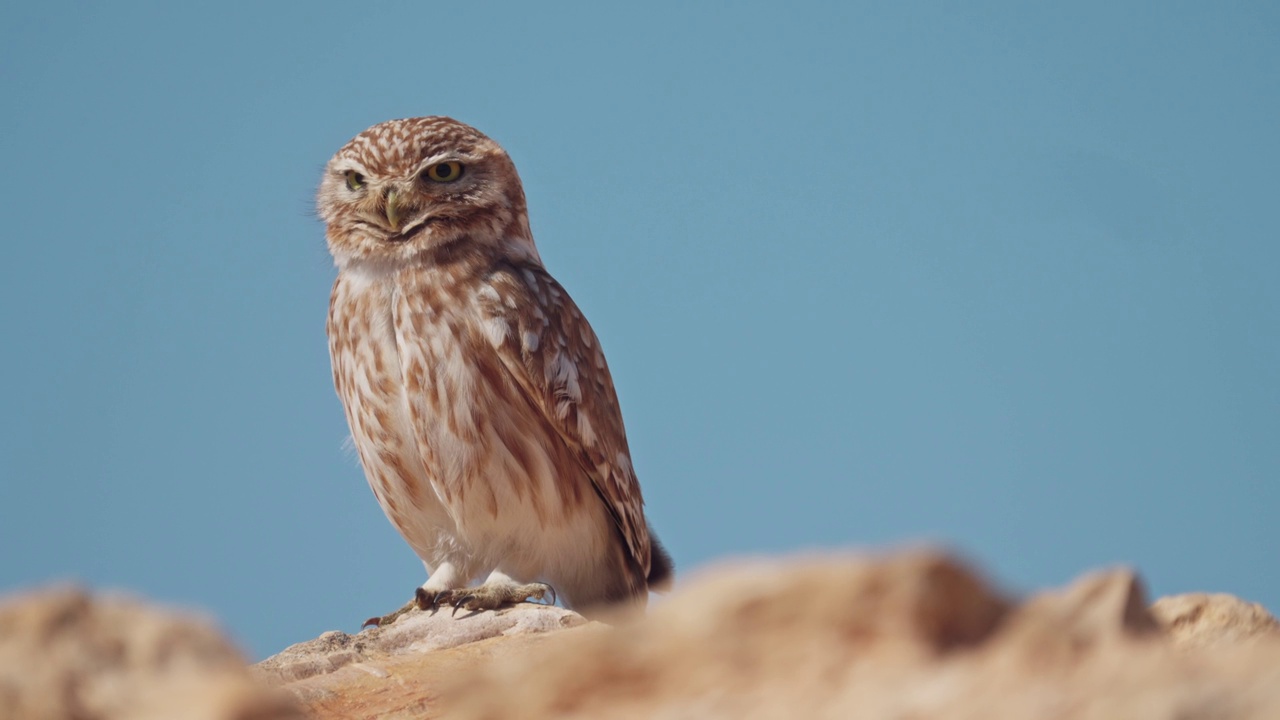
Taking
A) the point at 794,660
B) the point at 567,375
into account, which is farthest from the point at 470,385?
the point at 794,660

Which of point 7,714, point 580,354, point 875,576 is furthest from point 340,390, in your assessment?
point 875,576

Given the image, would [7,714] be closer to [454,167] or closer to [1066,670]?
[1066,670]

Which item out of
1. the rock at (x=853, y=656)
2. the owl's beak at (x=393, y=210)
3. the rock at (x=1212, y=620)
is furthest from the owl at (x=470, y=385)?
the rock at (x=853, y=656)

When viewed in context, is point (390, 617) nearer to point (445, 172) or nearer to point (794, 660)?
point (445, 172)

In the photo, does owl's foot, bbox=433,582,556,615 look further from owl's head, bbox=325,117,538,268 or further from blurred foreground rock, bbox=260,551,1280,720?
blurred foreground rock, bbox=260,551,1280,720

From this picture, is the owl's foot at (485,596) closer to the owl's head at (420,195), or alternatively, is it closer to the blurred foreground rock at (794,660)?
the owl's head at (420,195)

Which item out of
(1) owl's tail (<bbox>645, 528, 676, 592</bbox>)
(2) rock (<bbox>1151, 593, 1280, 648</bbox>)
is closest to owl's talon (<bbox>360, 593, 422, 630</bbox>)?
(1) owl's tail (<bbox>645, 528, 676, 592</bbox>)
